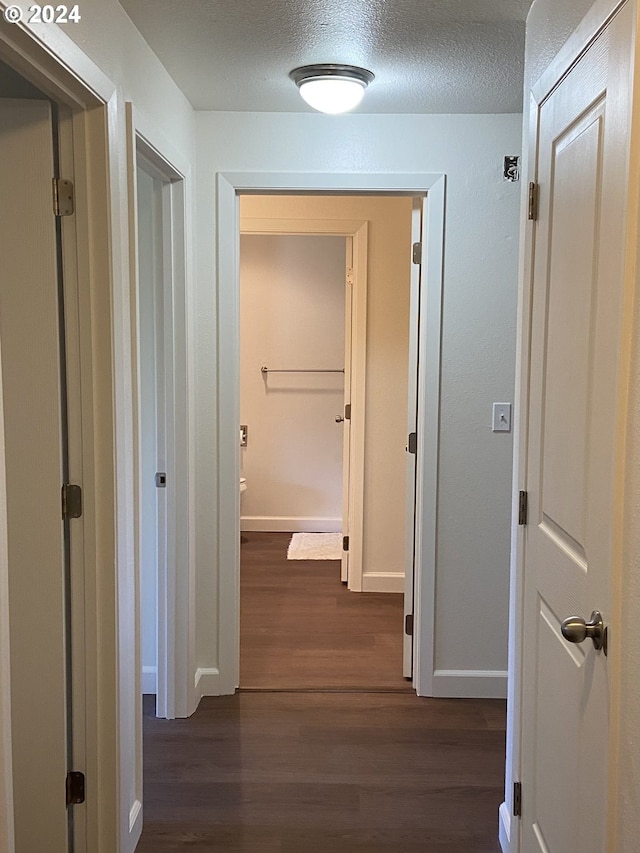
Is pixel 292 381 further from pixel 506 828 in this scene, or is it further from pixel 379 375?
pixel 506 828

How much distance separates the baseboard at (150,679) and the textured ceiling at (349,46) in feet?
7.42

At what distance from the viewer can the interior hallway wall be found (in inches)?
173

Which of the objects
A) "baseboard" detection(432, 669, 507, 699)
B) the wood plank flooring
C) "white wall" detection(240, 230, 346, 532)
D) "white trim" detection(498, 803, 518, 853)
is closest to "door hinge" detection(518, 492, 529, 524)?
"white trim" detection(498, 803, 518, 853)

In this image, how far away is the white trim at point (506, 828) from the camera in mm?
2152

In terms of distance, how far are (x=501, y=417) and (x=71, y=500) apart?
5.98 ft

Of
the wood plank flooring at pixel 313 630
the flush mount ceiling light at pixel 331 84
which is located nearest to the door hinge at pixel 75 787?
the wood plank flooring at pixel 313 630

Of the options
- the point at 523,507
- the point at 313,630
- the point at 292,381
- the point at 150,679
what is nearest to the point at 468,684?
the point at 313,630

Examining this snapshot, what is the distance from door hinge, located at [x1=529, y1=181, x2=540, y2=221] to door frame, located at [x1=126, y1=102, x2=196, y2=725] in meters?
1.33

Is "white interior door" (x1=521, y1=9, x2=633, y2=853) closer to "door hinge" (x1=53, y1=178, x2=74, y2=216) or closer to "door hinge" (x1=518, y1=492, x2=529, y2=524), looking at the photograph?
"door hinge" (x1=518, y1=492, x2=529, y2=524)

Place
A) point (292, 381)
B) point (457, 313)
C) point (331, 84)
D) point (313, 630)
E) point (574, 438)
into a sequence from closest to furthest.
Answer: point (574, 438), point (331, 84), point (457, 313), point (313, 630), point (292, 381)

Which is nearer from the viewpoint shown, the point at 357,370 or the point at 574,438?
the point at 574,438

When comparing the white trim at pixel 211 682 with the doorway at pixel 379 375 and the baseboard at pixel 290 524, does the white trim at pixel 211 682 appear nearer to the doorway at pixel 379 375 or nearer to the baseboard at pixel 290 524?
the doorway at pixel 379 375

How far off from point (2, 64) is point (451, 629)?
8.38 ft

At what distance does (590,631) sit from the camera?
139 cm
